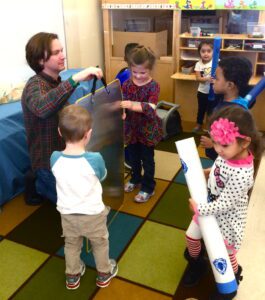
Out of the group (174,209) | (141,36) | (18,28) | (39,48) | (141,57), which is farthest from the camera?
(141,36)

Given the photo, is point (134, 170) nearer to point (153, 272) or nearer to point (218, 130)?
point (153, 272)

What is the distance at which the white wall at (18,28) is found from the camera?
108 inches

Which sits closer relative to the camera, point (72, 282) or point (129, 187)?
point (72, 282)

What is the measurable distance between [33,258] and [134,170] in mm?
948

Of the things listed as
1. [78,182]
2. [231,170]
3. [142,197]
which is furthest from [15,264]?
[231,170]

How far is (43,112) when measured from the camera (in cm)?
169

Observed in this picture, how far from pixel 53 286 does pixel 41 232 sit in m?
0.47

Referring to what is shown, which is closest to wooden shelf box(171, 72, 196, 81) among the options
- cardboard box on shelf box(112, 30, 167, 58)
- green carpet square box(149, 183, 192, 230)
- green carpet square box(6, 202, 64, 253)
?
cardboard box on shelf box(112, 30, 167, 58)

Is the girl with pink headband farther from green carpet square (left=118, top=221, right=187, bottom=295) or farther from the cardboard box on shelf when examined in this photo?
the cardboard box on shelf

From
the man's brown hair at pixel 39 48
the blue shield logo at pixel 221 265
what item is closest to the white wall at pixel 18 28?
the man's brown hair at pixel 39 48

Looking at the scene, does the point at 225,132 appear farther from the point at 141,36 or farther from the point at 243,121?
the point at 141,36

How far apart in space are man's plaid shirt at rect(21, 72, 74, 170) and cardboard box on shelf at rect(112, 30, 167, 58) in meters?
2.00

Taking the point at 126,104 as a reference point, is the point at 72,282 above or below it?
below

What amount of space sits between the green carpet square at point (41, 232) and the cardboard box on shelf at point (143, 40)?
7.12ft
